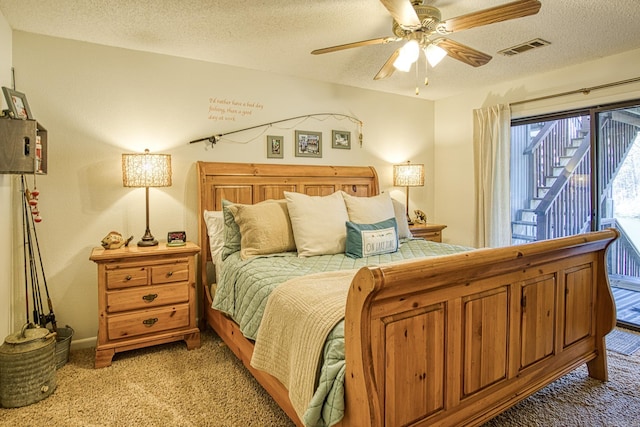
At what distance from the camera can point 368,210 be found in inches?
120

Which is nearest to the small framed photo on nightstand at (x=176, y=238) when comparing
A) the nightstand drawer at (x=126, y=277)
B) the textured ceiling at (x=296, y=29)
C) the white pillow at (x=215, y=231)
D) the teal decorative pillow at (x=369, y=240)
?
the white pillow at (x=215, y=231)

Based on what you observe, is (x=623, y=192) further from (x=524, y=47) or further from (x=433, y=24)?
(x=433, y=24)

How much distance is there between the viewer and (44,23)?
247 centimetres

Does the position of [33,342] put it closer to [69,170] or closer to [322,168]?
[69,170]

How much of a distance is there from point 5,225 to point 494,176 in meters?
4.24

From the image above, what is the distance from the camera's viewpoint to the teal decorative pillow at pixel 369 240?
267 cm

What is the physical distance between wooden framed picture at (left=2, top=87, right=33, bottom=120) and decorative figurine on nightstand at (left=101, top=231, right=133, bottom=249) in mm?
917

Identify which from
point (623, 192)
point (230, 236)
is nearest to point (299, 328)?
point (230, 236)

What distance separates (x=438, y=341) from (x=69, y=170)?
280 cm

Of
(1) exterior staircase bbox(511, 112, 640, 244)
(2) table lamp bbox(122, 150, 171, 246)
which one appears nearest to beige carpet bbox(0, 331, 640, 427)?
(2) table lamp bbox(122, 150, 171, 246)

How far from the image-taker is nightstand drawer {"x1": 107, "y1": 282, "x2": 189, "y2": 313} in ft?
8.29

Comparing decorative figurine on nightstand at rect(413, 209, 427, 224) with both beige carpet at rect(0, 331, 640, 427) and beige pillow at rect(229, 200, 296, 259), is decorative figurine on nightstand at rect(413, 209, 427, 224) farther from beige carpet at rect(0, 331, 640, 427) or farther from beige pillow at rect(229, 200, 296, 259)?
beige carpet at rect(0, 331, 640, 427)

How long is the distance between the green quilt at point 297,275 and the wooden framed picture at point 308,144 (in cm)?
134

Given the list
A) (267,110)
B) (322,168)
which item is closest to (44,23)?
(267,110)
